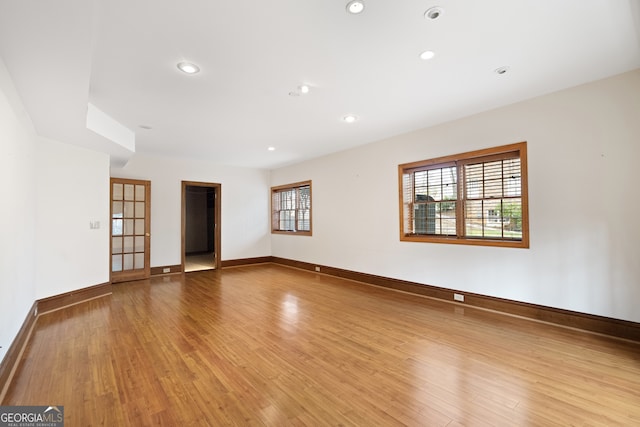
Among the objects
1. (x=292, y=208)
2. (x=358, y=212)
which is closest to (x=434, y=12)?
(x=358, y=212)

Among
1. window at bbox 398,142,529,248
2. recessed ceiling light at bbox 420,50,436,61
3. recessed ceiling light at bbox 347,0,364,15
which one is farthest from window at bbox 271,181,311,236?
recessed ceiling light at bbox 347,0,364,15

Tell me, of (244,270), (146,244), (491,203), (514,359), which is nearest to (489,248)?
(491,203)

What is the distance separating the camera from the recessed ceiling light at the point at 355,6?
1.84 meters

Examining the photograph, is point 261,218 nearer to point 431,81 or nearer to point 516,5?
point 431,81

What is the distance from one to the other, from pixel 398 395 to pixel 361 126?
11.8 ft

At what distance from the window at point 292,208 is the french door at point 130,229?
3.15 meters

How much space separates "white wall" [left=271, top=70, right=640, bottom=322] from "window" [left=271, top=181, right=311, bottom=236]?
294 cm

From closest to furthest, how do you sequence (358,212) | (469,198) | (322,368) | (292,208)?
(322,368), (469,198), (358,212), (292,208)

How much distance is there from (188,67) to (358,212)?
12.7ft

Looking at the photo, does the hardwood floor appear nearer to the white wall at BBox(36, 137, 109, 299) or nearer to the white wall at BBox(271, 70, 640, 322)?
the white wall at BBox(271, 70, 640, 322)

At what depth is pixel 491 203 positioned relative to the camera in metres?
3.84

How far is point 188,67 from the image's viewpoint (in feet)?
8.52

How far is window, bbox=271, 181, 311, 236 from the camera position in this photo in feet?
23.2

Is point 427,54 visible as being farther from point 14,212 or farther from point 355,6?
point 14,212
